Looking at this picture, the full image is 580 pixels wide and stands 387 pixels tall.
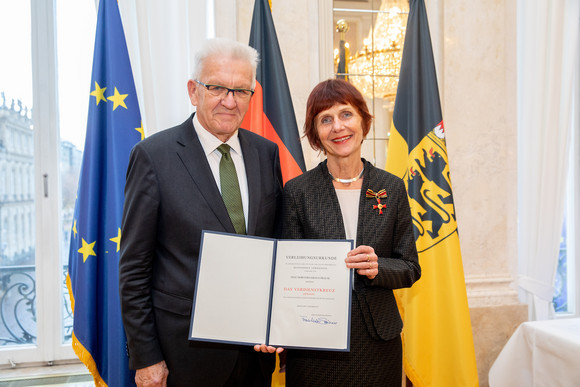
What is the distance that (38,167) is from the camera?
3346mm

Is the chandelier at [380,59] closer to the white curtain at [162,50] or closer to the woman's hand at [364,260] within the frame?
the white curtain at [162,50]

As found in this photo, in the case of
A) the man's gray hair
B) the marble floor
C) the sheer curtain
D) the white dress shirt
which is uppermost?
the sheer curtain

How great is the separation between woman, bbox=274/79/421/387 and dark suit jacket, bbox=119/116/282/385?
27 cm

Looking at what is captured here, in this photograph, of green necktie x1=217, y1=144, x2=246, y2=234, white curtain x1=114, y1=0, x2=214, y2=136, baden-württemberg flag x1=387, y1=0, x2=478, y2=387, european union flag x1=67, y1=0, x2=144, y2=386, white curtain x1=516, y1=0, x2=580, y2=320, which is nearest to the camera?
green necktie x1=217, y1=144, x2=246, y2=234

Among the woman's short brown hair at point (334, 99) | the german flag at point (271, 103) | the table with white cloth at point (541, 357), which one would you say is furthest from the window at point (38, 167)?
the table with white cloth at point (541, 357)

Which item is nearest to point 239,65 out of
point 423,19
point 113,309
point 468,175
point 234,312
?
point 234,312

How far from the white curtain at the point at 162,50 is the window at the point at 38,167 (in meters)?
0.76

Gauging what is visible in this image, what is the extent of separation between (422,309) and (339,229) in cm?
146

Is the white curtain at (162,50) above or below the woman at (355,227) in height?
above

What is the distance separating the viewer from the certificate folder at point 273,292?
1.42 metres

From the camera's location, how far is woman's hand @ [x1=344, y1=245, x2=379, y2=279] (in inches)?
57.3

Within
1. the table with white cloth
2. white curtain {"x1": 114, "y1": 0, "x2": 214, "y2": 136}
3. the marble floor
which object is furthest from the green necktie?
the marble floor
